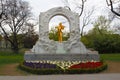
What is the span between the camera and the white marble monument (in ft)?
110

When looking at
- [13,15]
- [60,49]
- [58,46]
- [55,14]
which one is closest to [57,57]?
[60,49]

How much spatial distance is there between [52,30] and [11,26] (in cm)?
1570

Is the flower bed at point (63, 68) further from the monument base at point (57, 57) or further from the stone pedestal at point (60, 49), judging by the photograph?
the stone pedestal at point (60, 49)

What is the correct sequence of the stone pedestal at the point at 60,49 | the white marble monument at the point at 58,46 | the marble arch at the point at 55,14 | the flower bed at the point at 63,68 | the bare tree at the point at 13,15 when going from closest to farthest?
the flower bed at the point at 63,68, the white marble monument at the point at 58,46, the stone pedestal at the point at 60,49, the marble arch at the point at 55,14, the bare tree at the point at 13,15

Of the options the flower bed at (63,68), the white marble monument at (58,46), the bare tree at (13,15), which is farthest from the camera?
the bare tree at (13,15)

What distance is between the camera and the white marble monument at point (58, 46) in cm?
3341

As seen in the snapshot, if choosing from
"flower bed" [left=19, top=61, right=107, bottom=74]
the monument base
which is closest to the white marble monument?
the monument base

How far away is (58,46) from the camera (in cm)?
3541

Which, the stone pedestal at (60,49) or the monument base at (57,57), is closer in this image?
the monument base at (57,57)

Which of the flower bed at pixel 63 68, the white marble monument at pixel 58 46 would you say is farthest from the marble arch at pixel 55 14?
the flower bed at pixel 63 68

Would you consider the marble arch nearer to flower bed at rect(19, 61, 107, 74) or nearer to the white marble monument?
the white marble monument

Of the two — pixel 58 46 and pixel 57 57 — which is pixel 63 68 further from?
pixel 58 46

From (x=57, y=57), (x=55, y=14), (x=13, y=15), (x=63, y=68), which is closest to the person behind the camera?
(x=63, y=68)

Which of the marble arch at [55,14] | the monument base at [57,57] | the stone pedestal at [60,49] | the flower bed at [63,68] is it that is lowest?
the flower bed at [63,68]
